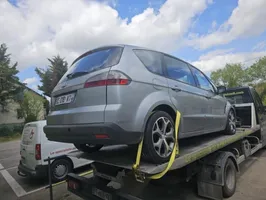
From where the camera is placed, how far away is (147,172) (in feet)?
6.75

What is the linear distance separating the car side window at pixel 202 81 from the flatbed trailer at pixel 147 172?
42.5 inches

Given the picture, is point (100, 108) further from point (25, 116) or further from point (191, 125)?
point (25, 116)

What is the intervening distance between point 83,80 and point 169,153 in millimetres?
1412

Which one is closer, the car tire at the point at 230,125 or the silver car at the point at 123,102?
the silver car at the point at 123,102

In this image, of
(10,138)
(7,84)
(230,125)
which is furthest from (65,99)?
(7,84)

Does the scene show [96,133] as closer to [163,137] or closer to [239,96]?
[163,137]

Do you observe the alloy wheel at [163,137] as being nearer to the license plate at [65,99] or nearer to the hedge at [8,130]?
the license plate at [65,99]

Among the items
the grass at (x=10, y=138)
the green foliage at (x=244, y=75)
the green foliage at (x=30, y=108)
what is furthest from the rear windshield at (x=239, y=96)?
the green foliage at (x=244, y=75)

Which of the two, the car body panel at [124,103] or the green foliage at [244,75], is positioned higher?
the green foliage at [244,75]

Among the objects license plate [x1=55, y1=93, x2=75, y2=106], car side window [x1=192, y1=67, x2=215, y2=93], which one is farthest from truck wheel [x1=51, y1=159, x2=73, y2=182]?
car side window [x1=192, y1=67, x2=215, y2=93]

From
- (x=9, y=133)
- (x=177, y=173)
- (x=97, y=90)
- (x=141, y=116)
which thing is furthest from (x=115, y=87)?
(x=9, y=133)

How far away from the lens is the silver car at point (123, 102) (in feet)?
6.98

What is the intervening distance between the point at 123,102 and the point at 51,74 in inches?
1281

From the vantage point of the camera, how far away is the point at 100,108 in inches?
84.6
